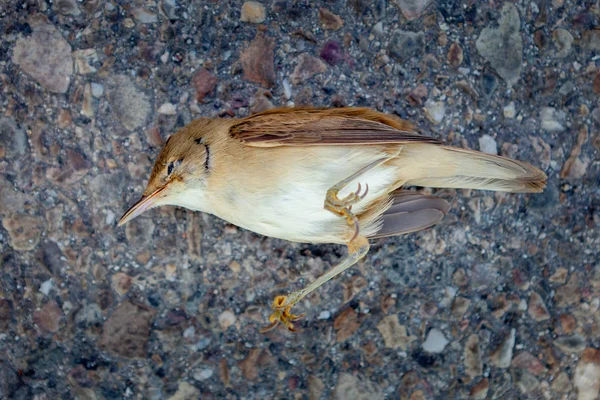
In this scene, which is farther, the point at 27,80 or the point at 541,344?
the point at 541,344

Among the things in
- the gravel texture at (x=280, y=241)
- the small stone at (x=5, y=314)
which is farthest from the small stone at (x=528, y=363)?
the small stone at (x=5, y=314)

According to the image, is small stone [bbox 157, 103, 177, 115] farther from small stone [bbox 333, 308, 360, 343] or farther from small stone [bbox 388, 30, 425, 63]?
small stone [bbox 333, 308, 360, 343]

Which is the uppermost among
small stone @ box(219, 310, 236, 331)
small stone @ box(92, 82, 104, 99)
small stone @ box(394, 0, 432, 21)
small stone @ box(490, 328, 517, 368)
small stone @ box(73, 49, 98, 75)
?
small stone @ box(73, 49, 98, 75)

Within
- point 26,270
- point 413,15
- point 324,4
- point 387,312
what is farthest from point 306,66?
point 26,270

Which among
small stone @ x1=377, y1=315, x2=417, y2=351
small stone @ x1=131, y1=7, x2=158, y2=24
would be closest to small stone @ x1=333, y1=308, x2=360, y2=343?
small stone @ x1=377, y1=315, x2=417, y2=351

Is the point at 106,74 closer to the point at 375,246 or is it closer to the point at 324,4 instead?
the point at 324,4

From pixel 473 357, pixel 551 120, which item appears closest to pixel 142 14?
pixel 551 120

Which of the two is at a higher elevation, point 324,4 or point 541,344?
point 324,4
